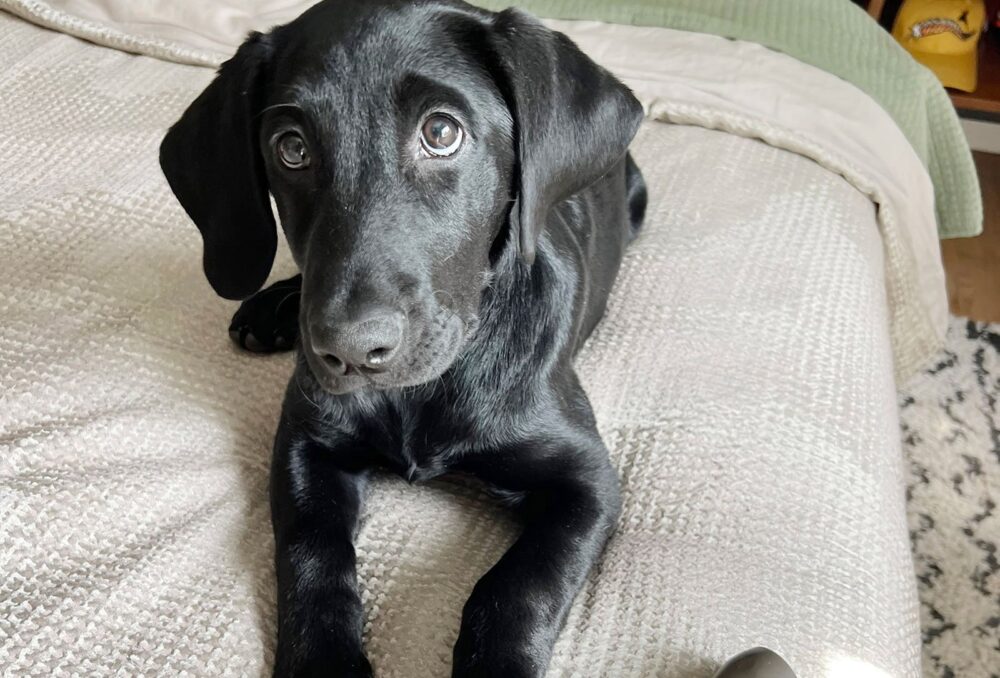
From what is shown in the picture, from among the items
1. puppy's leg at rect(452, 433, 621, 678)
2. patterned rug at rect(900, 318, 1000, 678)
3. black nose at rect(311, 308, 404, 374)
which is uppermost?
black nose at rect(311, 308, 404, 374)

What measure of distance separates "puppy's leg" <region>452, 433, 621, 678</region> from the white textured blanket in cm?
5

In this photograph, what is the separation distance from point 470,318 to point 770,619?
0.53m

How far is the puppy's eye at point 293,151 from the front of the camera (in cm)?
121

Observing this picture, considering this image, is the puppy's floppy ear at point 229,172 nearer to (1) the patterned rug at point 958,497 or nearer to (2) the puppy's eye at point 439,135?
(2) the puppy's eye at point 439,135

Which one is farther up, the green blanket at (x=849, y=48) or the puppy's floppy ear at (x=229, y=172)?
the puppy's floppy ear at (x=229, y=172)

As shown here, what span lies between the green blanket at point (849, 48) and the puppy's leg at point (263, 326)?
1.29 metres

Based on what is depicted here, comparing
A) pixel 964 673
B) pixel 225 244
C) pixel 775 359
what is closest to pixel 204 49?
pixel 225 244

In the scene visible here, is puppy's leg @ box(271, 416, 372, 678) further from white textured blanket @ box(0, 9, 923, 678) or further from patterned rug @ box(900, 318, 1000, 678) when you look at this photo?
patterned rug @ box(900, 318, 1000, 678)

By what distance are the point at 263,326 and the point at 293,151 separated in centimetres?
50

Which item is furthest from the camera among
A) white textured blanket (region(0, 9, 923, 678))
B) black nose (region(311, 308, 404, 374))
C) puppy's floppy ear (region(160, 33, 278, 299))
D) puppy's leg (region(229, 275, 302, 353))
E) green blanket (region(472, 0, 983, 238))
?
green blanket (region(472, 0, 983, 238))

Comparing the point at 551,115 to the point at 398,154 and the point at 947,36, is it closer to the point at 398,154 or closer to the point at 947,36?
→ the point at 398,154

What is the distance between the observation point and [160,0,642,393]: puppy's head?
1.13m

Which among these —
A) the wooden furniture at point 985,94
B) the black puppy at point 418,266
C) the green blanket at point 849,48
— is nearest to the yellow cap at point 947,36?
the wooden furniture at point 985,94

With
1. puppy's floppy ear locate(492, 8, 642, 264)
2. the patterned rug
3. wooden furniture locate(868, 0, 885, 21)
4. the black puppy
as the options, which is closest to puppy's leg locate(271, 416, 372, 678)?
the black puppy
